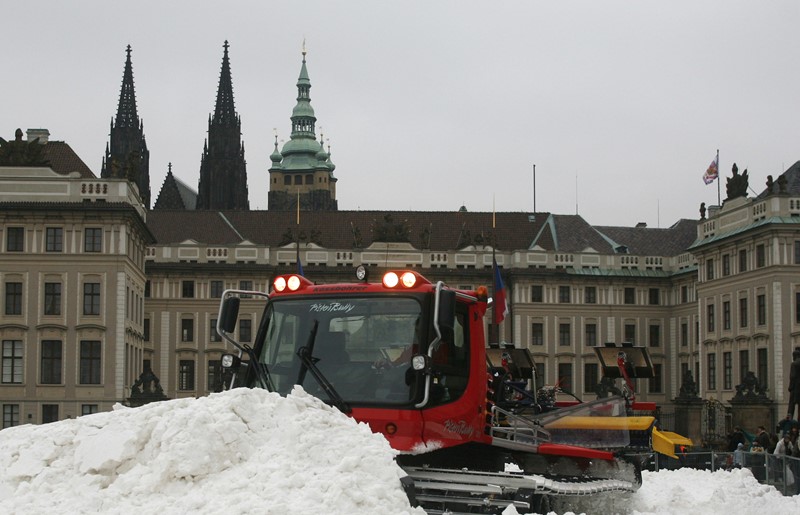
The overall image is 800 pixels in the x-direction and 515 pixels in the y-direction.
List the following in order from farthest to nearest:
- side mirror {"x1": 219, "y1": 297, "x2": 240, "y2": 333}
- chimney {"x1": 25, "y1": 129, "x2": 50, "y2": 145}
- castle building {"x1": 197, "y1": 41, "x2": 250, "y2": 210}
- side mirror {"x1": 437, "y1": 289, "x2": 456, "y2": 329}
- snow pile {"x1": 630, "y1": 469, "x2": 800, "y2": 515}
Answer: castle building {"x1": 197, "y1": 41, "x2": 250, "y2": 210} < chimney {"x1": 25, "y1": 129, "x2": 50, "y2": 145} < snow pile {"x1": 630, "y1": 469, "x2": 800, "y2": 515} < side mirror {"x1": 219, "y1": 297, "x2": 240, "y2": 333} < side mirror {"x1": 437, "y1": 289, "x2": 456, "y2": 329}

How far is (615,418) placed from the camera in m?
14.8

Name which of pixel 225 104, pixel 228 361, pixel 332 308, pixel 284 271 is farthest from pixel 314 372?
pixel 225 104

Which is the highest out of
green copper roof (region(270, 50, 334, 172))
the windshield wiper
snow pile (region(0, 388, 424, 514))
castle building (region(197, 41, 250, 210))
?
green copper roof (region(270, 50, 334, 172))

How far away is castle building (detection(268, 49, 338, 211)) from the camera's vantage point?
150 meters

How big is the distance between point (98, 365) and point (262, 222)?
99.2ft

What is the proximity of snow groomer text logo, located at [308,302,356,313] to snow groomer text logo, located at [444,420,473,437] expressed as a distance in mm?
1441

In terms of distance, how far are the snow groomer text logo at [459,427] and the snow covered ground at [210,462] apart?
5.42 ft

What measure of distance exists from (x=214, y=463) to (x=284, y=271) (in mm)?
69461

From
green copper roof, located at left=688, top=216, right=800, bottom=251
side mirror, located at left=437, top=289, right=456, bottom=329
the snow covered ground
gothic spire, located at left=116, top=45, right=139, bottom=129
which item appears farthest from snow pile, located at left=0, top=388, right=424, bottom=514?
gothic spire, located at left=116, top=45, right=139, bottom=129

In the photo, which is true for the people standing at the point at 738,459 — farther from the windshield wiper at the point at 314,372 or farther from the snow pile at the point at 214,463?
the snow pile at the point at 214,463

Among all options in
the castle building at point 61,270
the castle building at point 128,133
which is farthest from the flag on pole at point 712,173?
the castle building at point 128,133

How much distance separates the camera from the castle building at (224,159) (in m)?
115

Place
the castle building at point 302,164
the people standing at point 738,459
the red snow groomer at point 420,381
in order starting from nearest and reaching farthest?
the red snow groomer at point 420,381 → the people standing at point 738,459 → the castle building at point 302,164

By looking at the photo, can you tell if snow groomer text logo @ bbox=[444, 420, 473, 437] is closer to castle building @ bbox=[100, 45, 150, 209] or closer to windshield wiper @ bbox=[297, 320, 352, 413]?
windshield wiper @ bbox=[297, 320, 352, 413]
